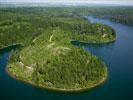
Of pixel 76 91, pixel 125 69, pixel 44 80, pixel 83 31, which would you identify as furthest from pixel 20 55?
pixel 83 31

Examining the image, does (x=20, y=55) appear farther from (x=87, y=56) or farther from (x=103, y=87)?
(x=103, y=87)

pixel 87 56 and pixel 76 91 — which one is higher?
pixel 87 56

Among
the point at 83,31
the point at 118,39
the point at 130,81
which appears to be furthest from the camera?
the point at 83,31

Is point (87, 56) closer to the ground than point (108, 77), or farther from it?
farther from it

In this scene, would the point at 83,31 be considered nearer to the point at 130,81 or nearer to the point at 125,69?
the point at 125,69

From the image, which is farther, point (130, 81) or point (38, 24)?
point (38, 24)

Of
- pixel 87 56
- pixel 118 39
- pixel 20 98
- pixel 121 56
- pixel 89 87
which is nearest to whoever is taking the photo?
pixel 20 98

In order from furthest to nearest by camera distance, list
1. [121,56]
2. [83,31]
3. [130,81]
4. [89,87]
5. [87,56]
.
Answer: [83,31] < [121,56] < [87,56] < [130,81] < [89,87]

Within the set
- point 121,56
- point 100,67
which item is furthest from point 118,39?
point 100,67

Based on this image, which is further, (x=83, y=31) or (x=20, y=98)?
(x=83, y=31)
